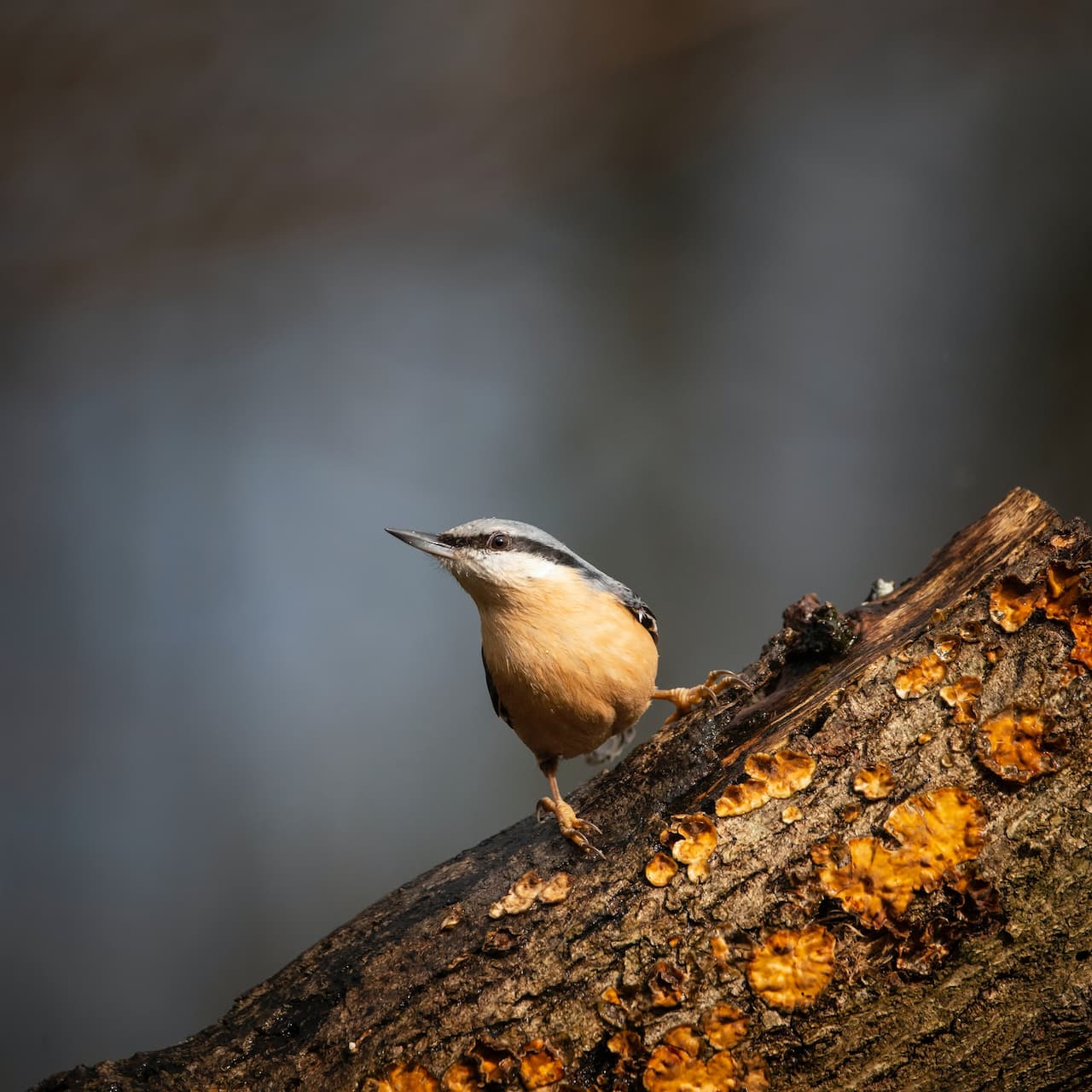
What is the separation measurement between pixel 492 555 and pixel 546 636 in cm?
22

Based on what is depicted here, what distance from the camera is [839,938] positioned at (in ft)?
3.75

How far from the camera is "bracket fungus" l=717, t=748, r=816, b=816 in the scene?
4.09ft

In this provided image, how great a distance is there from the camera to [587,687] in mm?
1847

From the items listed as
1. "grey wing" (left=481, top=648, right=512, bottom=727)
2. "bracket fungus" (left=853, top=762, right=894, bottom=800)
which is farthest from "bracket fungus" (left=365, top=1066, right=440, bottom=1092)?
"grey wing" (left=481, top=648, right=512, bottom=727)

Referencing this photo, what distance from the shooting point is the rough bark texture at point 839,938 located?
44.8 inches

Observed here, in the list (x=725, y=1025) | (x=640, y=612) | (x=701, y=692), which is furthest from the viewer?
(x=640, y=612)

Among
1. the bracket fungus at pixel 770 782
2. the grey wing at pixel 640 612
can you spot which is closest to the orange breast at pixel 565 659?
the grey wing at pixel 640 612

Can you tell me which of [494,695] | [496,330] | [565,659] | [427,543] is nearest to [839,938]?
[565,659]

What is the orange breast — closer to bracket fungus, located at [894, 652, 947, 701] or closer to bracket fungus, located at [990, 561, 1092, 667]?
bracket fungus, located at [894, 652, 947, 701]

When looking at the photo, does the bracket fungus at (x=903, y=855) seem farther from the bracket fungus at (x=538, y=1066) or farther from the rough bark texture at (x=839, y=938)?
the bracket fungus at (x=538, y=1066)

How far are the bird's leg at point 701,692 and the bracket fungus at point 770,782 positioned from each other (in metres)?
0.48

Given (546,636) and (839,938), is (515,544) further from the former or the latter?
(839,938)

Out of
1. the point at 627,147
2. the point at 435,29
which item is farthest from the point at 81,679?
the point at 627,147

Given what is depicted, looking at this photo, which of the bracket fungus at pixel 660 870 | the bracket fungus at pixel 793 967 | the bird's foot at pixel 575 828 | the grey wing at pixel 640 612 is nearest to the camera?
the bracket fungus at pixel 793 967
